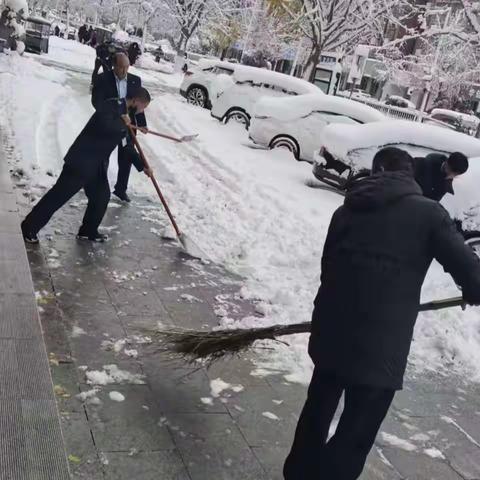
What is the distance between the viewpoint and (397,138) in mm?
11250

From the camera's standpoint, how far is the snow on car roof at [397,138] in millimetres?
11031

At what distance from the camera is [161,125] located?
15.3 meters

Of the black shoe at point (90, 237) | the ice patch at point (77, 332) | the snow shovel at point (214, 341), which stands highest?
the snow shovel at point (214, 341)

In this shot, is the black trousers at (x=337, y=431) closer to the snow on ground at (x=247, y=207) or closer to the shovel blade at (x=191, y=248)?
the snow on ground at (x=247, y=207)

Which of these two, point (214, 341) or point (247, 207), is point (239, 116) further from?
point (214, 341)

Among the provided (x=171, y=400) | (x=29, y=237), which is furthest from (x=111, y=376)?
(x=29, y=237)

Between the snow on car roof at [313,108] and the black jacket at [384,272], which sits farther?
the snow on car roof at [313,108]

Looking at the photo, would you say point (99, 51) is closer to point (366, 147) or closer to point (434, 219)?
point (366, 147)

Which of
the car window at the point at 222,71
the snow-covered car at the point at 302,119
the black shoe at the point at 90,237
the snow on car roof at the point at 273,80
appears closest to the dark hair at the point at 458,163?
the black shoe at the point at 90,237

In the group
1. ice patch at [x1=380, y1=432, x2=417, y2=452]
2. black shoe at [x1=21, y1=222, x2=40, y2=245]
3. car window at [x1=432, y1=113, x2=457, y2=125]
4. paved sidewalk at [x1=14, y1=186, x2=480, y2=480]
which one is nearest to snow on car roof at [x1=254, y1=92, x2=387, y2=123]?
paved sidewalk at [x1=14, y1=186, x2=480, y2=480]

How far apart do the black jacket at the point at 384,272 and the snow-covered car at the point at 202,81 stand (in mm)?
18436

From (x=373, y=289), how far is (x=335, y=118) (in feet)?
38.1

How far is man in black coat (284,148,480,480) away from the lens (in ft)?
8.69

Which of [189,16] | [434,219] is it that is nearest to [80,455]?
[434,219]
